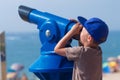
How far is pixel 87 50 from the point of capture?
8.64 feet

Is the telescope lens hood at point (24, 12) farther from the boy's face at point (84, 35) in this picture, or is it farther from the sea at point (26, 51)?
the sea at point (26, 51)

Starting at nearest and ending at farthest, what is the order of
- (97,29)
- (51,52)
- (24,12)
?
(97,29) → (51,52) → (24,12)

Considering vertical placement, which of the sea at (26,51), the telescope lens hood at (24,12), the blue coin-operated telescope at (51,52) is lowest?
the sea at (26,51)

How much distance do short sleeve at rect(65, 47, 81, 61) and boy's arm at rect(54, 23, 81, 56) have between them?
0.03 m

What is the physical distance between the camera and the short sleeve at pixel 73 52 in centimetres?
263

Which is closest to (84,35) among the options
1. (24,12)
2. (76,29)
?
(76,29)

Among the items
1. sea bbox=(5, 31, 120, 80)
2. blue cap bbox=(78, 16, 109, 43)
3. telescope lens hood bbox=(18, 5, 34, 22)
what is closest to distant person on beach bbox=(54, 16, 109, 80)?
blue cap bbox=(78, 16, 109, 43)

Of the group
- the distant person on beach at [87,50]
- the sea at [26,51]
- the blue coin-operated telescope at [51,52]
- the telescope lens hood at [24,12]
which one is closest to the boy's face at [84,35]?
the distant person on beach at [87,50]

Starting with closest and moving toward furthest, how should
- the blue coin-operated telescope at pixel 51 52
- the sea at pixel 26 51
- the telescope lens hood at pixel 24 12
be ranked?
the blue coin-operated telescope at pixel 51 52 < the telescope lens hood at pixel 24 12 < the sea at pixel 26 51

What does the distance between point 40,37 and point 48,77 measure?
246 mm

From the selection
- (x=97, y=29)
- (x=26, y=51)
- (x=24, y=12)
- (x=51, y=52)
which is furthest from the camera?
(x=26, y=51)

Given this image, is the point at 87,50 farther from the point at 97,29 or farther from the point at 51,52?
the point at 51,52

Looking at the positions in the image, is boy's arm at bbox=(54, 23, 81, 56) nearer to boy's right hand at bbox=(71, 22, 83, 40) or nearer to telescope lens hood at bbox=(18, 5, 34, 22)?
boy's right hand at bbox=(71, 22, 83, 40)

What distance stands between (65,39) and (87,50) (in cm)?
14
